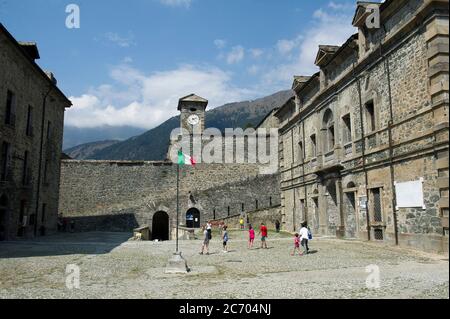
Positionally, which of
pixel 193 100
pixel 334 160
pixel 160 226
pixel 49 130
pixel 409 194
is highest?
pixel 193 100

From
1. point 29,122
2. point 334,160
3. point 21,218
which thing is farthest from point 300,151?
point 21,218

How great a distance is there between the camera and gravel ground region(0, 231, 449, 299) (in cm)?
755

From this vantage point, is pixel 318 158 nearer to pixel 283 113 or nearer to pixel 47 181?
pixel 283 113

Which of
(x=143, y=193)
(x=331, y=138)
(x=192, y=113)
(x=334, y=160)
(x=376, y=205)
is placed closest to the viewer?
(x=376, y=205)

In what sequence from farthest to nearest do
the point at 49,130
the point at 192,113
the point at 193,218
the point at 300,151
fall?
the point at 192,113 → the point at 193,218 → the point at 49,130 → the point at 300,151

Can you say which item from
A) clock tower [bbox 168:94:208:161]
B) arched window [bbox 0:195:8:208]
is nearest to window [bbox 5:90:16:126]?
arched window [bbox 0:195:8:208]

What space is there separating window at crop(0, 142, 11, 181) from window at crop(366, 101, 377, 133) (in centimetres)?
1916

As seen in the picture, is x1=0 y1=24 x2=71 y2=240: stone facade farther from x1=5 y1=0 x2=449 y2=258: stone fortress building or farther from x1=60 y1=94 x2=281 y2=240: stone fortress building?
x1=60 y1=94 x2=281 y2=240: stone fortress building

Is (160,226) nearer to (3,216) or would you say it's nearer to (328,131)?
(3,216)

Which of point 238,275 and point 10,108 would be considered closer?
point 238,275

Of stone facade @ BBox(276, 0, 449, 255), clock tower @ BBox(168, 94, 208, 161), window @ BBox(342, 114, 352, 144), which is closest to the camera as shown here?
stone facade @ BBox(276, 0, 449, 255)

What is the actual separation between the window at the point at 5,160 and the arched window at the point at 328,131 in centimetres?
1813

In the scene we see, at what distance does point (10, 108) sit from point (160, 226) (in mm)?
22614

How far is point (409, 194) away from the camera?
564 inches
